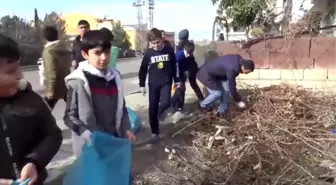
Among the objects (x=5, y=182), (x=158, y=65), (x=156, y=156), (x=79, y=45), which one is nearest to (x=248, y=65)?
(x=158, y=65)

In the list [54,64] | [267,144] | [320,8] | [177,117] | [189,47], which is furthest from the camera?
[320,8]

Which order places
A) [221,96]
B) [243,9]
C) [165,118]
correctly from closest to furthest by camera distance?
[221,96], [165,118], [243,9]

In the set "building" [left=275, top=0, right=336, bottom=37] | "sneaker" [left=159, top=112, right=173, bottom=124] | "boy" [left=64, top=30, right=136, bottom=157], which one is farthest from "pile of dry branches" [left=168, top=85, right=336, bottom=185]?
"building" [left=275, top=0, right=336, bottom=37]

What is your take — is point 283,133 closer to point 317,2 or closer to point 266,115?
point 266,115

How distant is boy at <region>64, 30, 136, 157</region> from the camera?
3342mm

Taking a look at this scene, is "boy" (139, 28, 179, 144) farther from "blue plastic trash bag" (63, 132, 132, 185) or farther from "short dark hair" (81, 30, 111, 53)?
"blue plastic trash bag" (63, 132, 132, 185)

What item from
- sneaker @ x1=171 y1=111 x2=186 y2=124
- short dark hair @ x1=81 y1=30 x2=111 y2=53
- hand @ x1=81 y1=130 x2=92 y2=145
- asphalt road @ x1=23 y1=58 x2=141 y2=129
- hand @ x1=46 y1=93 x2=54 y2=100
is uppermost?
short dark hair @ x1=81 y1=30 x2=111 y2=53

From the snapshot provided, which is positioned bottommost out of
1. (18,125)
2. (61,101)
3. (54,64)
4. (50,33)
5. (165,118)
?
(61,101)

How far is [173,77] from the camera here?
7059 mm

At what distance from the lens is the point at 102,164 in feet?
9.18

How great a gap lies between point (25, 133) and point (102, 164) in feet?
2.20

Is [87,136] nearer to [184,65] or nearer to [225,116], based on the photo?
[225,116]

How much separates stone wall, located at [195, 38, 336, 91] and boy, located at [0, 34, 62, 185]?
6716 mm

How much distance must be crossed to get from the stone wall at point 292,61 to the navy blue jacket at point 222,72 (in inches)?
59.5
